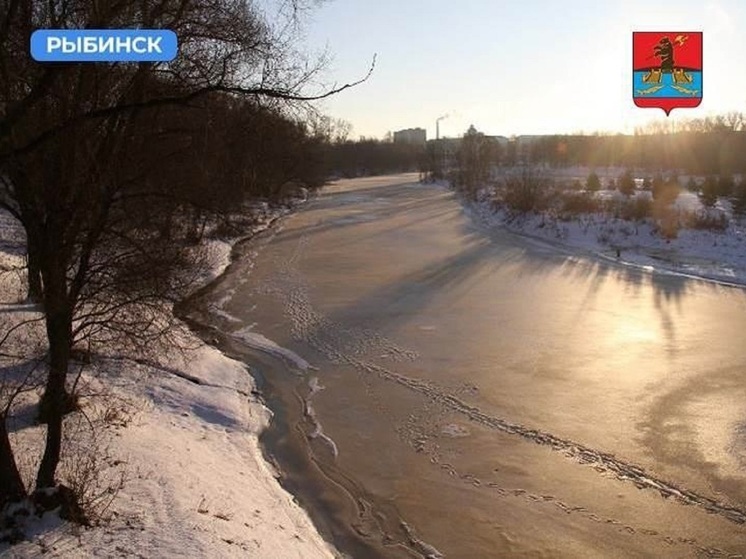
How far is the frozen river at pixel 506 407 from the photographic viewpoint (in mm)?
6969

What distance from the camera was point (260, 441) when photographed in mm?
8914

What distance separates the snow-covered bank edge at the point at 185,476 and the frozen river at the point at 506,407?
464mm

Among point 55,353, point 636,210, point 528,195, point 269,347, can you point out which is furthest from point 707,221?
point 55,353

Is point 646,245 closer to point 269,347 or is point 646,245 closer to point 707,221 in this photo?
point 707,221

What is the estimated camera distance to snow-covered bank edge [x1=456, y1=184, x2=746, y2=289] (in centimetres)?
2036

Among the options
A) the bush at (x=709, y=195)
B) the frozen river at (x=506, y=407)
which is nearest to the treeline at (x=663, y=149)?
the bush at (x=709, y=195)

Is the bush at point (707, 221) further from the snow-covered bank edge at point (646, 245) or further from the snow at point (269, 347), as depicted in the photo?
the snow at point (269, 347)

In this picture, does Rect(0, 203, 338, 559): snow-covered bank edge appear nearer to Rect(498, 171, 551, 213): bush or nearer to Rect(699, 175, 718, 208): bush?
Rect(699, 175, 718, 208): bush

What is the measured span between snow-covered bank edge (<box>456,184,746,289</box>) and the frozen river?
1617mm

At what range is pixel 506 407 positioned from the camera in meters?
9.93

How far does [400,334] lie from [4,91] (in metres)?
9.65

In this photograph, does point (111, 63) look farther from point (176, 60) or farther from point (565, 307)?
point (565, 307)

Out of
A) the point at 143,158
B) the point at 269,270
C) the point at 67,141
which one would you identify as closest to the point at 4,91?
the point at 67,141

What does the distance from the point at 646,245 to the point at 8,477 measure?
22969mm
